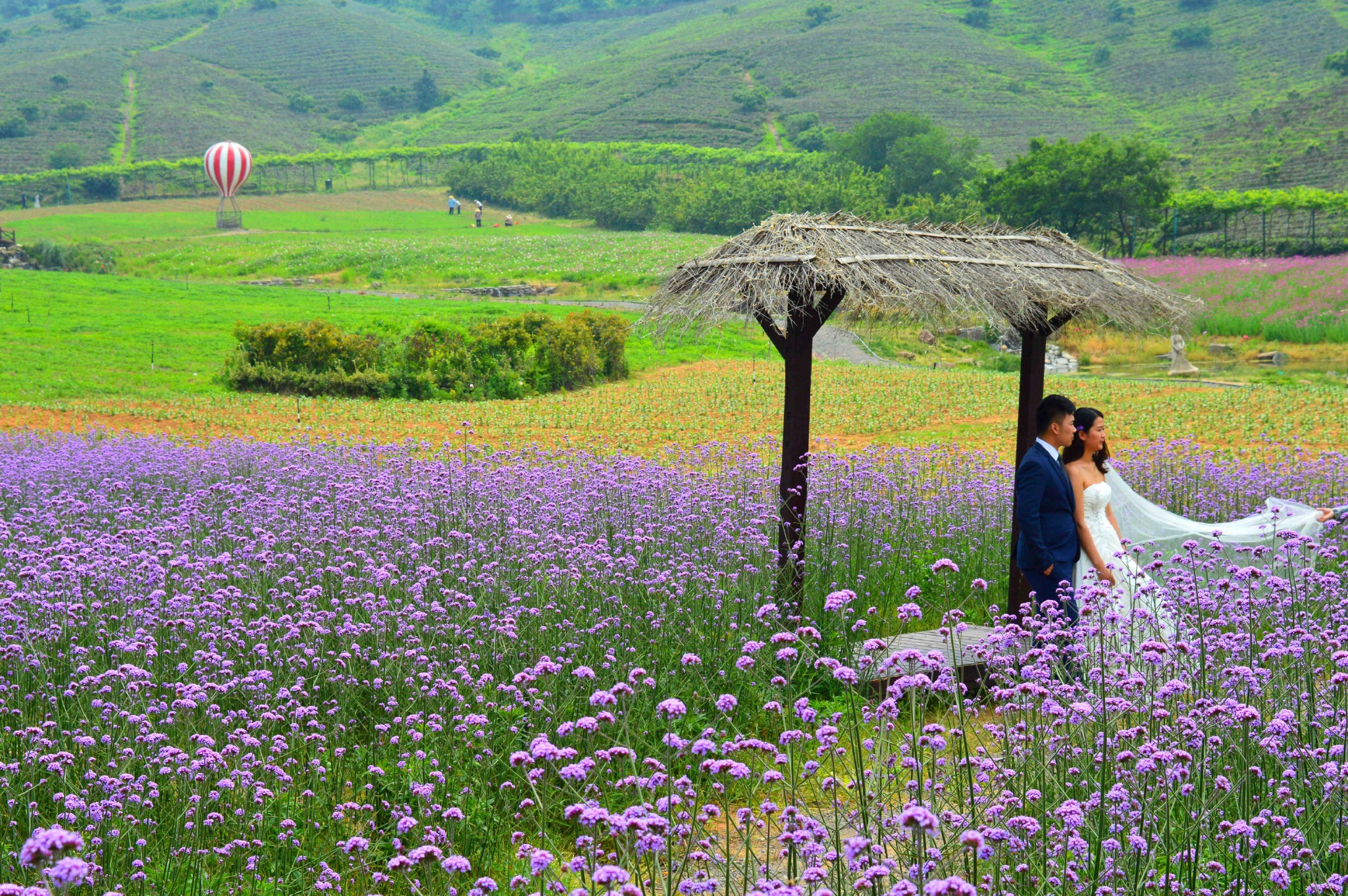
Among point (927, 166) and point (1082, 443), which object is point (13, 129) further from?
point (1082, 443)

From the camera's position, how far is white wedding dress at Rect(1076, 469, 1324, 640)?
5754 millimetres

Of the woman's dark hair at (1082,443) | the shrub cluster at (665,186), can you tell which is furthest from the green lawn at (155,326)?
the shrub cluster at (665,186)

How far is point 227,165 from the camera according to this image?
211ft

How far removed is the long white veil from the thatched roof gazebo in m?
0.69

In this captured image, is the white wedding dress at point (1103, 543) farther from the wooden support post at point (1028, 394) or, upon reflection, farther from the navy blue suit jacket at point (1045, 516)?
the wooden support post at point (1028, 394)

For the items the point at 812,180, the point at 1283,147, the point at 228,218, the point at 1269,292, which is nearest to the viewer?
the point at 1269,292

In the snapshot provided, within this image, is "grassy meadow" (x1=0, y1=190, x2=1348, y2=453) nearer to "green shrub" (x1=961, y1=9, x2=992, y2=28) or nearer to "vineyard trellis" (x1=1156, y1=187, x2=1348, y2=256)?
"vineyard trellis" (x1=1156, y1=187, x2=1348, y2=256)

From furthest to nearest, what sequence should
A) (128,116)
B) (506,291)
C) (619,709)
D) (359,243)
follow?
1. (128,116)
2. (359,243)
3. (506,291)
4. (619,709)

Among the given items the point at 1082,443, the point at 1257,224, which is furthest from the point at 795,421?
the point at 1257,224

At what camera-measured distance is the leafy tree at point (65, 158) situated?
92.4 metres

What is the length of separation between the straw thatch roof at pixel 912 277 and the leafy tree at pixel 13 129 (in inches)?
4513

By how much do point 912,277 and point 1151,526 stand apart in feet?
7.38

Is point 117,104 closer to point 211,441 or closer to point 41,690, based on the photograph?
point 211,441

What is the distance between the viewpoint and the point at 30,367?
806 inches
